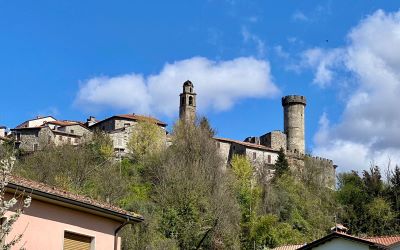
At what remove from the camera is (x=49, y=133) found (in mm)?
97812

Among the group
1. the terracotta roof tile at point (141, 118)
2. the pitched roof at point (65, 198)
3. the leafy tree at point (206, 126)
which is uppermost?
the terracotta roof tile at point (141, 118)

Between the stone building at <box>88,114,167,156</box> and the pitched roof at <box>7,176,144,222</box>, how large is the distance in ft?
245

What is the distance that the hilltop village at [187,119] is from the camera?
96.7 m

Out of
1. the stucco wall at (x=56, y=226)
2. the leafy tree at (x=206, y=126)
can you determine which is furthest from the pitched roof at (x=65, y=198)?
the leafy tree at (x=206, y=126)

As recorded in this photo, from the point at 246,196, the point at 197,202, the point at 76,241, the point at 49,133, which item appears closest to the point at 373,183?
the point at 246,196

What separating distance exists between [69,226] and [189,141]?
5621 cm

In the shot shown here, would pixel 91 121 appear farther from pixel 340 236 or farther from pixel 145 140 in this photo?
pixel 340 236

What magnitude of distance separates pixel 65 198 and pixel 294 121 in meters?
99.3

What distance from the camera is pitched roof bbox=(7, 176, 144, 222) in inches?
577

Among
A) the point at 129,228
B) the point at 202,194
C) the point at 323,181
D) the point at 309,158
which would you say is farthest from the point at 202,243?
the point at 309,158

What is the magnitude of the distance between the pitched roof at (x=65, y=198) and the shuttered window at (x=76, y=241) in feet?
2.15

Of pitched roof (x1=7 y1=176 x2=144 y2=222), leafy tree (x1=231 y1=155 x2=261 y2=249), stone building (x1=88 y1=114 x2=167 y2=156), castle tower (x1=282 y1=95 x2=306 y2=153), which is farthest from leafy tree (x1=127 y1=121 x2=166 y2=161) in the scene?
pitched roof (x1=7 y1=176 x2=144 y2=222)

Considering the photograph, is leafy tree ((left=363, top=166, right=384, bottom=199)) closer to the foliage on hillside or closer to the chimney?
the foliage on hillside

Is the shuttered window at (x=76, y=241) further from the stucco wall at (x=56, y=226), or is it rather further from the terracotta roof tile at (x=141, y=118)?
the terracotta roof tile at (x=141, y=118)
